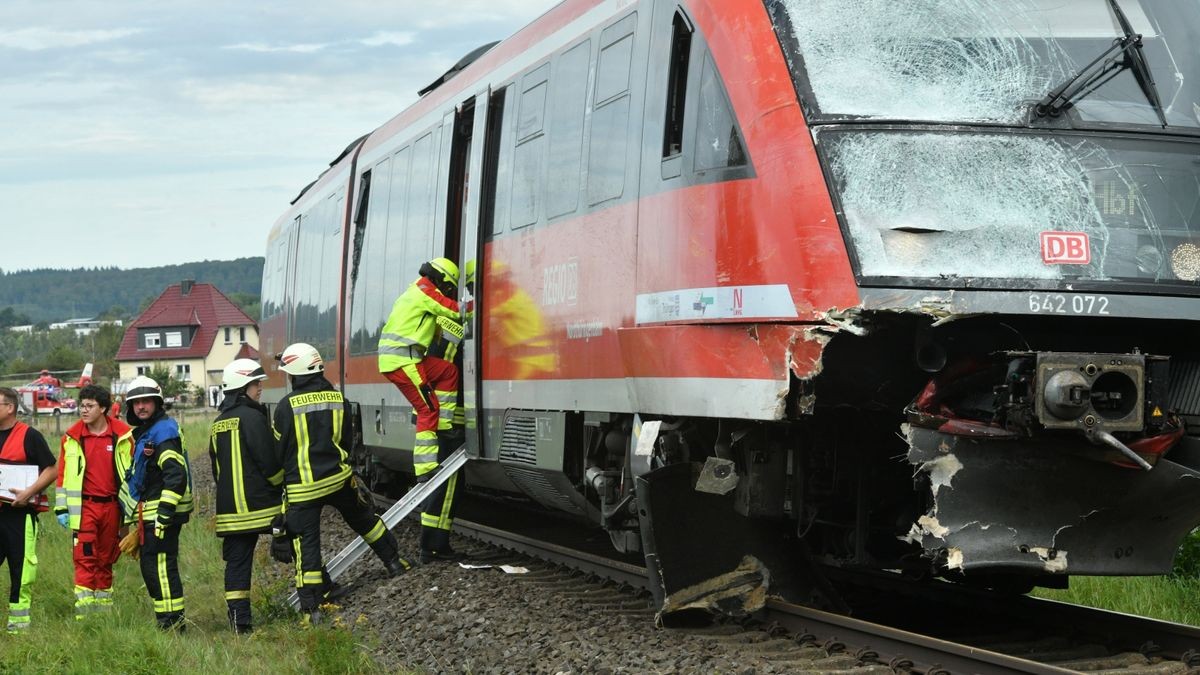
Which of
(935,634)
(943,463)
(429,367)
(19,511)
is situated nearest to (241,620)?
(19,511)

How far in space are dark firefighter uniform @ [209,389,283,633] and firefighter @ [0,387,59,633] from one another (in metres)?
1.33

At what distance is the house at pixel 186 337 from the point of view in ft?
348

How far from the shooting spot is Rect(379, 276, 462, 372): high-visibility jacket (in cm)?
1086

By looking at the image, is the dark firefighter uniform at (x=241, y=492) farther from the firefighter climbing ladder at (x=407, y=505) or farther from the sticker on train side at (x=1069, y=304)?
the sticker on train side at (x=1069, y=304)

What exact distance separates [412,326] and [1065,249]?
5690 mm

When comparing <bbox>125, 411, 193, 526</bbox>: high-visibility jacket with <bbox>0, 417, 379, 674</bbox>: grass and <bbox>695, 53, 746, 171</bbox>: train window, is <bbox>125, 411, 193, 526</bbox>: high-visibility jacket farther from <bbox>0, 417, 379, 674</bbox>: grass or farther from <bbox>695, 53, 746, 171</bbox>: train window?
<bbox>695, 53, 746, 171</bbox>: train window

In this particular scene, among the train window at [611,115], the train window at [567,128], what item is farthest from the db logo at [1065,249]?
the train window at [567,128]

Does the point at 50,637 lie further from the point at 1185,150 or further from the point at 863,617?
the point at 1185,150

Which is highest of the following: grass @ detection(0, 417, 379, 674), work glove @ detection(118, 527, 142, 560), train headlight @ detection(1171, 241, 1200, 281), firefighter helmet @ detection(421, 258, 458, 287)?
firefighter helmet @ detection(421, 258, 458, 287)

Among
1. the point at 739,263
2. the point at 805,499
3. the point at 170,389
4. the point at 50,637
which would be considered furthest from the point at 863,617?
the point at 170,389

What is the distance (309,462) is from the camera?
991cm

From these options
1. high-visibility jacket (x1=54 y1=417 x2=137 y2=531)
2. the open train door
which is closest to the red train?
the open train door

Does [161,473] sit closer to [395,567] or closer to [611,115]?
[395,567]

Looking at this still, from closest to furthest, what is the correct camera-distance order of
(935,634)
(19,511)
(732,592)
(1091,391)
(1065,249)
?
(1091,391), (1065,249), (935,634), (732,592), (19,511)
